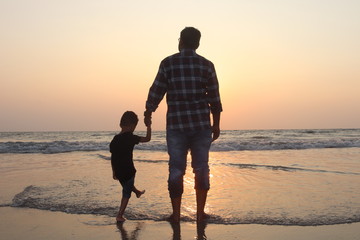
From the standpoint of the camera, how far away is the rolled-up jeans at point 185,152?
11.6 ft

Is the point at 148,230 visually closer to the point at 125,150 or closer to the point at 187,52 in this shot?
the point at 125,150

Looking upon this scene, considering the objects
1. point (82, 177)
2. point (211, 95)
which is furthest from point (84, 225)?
point (82, 177)

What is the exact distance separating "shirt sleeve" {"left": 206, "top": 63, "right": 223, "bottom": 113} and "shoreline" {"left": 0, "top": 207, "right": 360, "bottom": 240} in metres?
1.18

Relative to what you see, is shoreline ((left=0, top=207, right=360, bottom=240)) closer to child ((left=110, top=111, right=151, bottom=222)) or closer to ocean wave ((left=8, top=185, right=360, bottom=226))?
ocean wave ((left=8, top=185, right=360, bottom=226))

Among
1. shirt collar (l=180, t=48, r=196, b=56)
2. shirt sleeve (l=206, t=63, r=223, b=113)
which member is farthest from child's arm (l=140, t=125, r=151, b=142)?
shirt collar (l=180, t=48, r=196, b=56)

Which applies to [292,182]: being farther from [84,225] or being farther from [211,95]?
[84,225]

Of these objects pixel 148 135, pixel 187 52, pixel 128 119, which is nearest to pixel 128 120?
pixel 128 119

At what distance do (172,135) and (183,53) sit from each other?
0.79 m

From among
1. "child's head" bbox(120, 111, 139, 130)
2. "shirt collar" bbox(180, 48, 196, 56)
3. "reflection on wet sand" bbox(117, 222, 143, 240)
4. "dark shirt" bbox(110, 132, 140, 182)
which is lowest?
"reflection on wet sand" bbox(117, 222, 143, 240)

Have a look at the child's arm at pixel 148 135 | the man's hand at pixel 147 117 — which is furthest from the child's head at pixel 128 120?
the man's hand at pixel 147 117

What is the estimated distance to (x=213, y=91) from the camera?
3.58 m

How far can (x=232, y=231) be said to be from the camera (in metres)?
3.46

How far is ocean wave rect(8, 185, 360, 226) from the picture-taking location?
379 centimetres

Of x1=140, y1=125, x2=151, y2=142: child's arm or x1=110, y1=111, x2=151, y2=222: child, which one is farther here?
x1=110, y1=111, x2=151, y2=222: child
